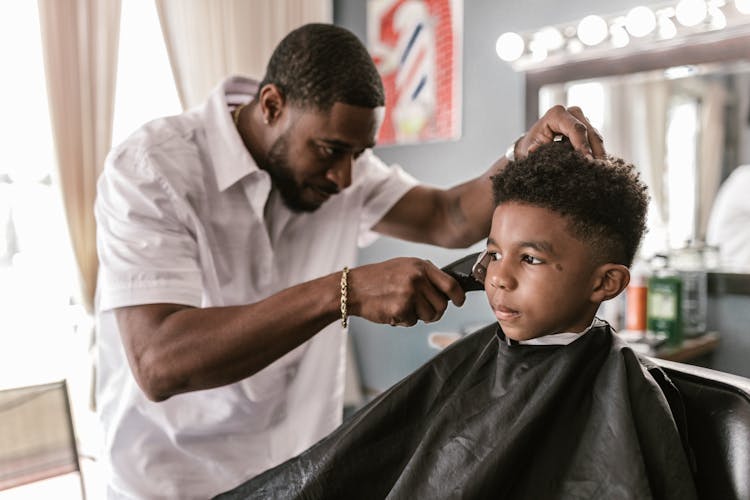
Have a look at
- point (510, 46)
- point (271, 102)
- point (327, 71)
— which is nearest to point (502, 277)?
point (327, 71)

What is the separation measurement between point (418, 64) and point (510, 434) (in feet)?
9.07

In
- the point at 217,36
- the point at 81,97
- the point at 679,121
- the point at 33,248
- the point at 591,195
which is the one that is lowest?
the point at 33,248

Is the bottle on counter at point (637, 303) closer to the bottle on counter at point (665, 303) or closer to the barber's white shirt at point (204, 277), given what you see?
the bottle on counter at point (665, 303)

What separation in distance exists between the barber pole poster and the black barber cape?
229cm

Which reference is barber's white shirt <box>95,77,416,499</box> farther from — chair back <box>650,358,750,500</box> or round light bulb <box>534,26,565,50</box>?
round light bulb <box>534,26,565,50</box>

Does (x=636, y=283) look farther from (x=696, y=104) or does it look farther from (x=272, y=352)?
(x=272, y=352)

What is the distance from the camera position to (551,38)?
9.45 ft

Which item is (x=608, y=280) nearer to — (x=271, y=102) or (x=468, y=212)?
(x=468, y=212)

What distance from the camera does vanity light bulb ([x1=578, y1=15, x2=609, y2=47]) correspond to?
2.72 m

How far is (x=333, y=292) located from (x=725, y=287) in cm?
190

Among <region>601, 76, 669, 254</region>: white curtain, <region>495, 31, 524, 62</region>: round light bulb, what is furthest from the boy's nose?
<region>495, 31, 524, 62</region>: round light bulb

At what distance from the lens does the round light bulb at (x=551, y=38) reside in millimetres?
2863

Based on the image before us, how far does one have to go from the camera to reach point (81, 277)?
3020mm

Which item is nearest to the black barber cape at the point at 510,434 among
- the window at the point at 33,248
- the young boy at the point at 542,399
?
the young boy at the point at 542,399
